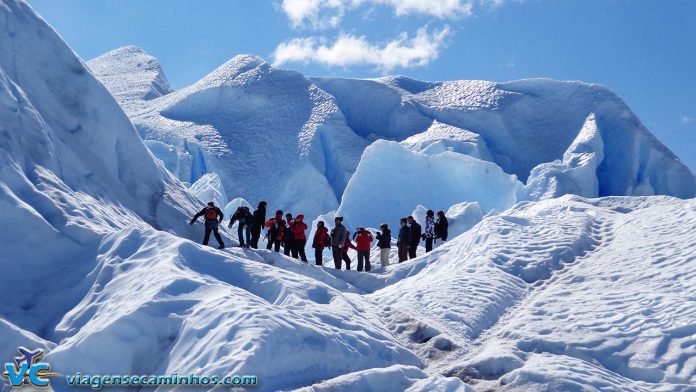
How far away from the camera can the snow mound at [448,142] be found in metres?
28.1

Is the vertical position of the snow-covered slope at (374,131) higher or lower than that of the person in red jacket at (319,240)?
higher

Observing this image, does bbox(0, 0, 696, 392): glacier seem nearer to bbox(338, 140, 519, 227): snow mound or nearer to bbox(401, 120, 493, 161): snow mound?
bbox(338, 140, 519, 227): snow mound

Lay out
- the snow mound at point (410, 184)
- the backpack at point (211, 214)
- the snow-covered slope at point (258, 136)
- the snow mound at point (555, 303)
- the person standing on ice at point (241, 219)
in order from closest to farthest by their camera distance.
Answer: the snow mound at point (555, 303), the backpack at point (211, 214), the person standing on ice at point (241, 219), the snow mound at point (410, 184), the snow-covered slope at point (258, 136)

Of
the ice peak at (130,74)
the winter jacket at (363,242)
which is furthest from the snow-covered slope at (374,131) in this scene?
the winter jacket at (363,242)

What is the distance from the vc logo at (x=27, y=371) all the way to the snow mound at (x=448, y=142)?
21.6 meters

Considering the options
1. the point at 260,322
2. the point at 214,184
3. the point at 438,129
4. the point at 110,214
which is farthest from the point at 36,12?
the point at 438,129

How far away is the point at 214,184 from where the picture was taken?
85.0ft

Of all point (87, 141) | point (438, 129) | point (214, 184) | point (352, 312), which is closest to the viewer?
point (352, 312)

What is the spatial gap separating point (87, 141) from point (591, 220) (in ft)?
29.2

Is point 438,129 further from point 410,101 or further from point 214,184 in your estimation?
point 214,184

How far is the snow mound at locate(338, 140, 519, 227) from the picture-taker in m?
23.1

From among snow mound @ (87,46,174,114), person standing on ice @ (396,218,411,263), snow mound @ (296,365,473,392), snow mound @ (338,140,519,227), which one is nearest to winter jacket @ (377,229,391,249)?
person standing on ice @ (396,218,411,263)

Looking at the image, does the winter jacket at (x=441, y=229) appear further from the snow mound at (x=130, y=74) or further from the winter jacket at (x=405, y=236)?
the snow mound at (x=130, y=74)

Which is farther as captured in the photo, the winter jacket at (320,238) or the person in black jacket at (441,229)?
the person in black jacket at (441,229)
